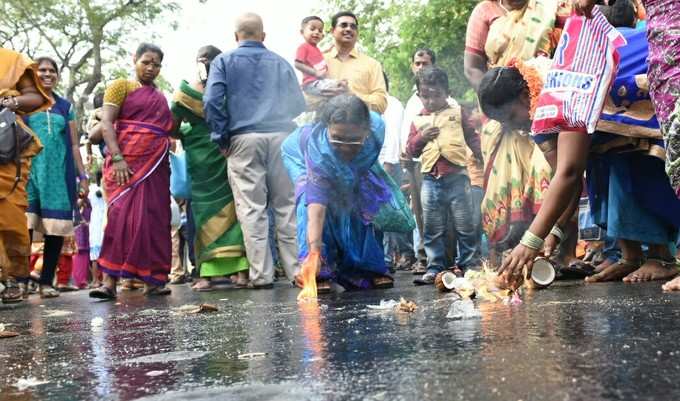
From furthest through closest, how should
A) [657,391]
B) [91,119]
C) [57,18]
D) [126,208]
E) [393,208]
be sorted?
[57,18]
[91,119]
[126,208]
[393,208]
[657,391]

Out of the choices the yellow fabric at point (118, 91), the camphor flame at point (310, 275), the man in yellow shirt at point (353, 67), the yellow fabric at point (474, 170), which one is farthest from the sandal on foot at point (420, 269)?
the camphor flame at point (310, 275)

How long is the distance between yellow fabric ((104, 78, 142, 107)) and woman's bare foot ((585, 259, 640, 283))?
385 centimetres

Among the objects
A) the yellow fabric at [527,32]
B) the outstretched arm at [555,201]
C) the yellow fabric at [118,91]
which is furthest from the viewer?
the yellow fabric at [118,91]

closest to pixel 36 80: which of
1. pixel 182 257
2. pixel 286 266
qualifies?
pixel 286 266

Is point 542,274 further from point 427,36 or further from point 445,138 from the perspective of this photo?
point 427,36

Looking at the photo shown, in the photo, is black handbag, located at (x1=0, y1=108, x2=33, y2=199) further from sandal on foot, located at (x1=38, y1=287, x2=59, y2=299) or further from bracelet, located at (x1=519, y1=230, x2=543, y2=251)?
bracelet, located at (x1=519, y1=230, x2=543, y2=251)

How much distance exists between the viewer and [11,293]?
714 cm

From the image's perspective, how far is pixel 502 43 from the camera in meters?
6.18

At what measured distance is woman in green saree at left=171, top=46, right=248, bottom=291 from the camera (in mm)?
7984

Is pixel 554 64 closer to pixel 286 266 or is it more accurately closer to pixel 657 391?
pixel 657 391

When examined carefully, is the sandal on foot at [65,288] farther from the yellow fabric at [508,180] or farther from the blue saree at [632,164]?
the blue saree at [632,164]

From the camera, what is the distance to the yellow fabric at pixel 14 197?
21.9 ft

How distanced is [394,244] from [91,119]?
3432 millimetres

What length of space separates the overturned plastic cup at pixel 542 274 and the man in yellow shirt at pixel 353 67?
3805 mm
